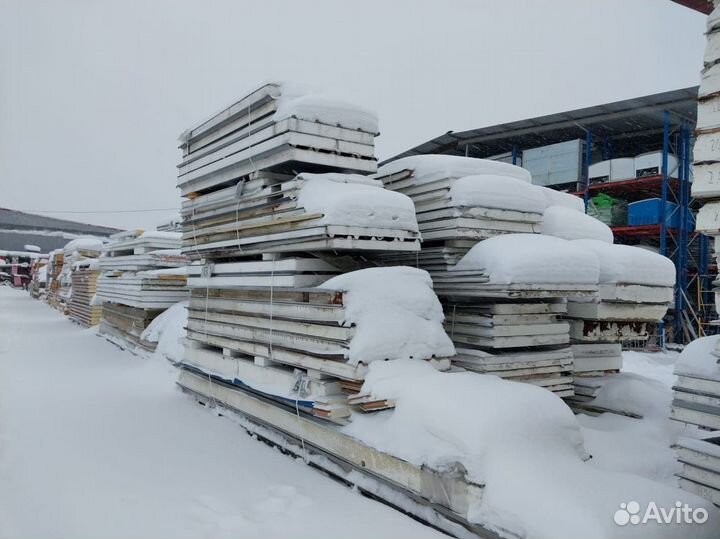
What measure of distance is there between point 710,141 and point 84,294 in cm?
1795

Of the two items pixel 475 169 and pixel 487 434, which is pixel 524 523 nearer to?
pixel 487 434

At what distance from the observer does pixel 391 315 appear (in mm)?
4148

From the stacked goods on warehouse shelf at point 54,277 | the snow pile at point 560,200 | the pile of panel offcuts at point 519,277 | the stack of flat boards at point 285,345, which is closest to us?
the stack of flat boards at point 285,345

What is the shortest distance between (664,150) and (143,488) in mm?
17332

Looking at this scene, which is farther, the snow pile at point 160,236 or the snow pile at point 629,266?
the snow pile at point 160,236

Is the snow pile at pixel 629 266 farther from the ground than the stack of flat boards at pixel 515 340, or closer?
farther from the ground

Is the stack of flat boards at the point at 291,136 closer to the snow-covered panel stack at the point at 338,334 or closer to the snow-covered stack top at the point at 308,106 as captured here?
the snow-covered stack top at the point at 308,106

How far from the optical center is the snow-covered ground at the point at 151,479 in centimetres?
318

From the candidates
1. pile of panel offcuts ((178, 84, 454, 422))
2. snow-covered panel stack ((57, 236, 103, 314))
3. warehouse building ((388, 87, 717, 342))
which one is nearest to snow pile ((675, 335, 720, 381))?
pile of panel offcuts ((178, 84, 454, 422))

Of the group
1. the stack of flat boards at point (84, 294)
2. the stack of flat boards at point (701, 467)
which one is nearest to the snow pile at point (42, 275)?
the stack of flat boards at point (84, 294)

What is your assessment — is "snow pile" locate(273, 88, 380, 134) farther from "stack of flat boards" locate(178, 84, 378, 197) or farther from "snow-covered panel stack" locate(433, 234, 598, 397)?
"snow-covered panel stack" locate(433, 234, 598, 397)

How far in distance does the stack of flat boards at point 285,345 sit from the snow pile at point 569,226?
107 inches

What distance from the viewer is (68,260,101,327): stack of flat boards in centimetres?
1625

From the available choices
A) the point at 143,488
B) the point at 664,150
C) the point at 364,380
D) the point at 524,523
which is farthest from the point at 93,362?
the point at 664,150
